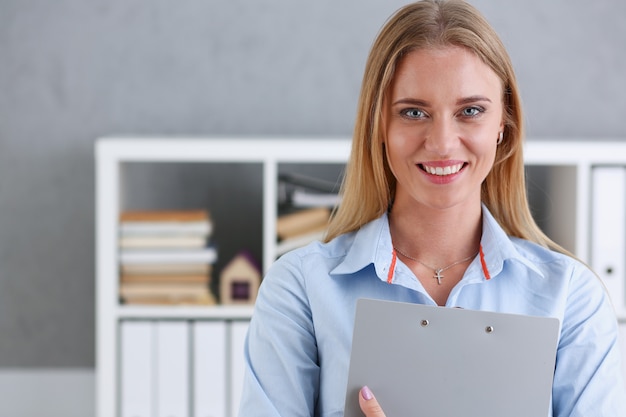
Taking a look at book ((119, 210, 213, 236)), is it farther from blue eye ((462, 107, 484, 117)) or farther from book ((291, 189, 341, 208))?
blue eye ((462, 107, 484, 117))

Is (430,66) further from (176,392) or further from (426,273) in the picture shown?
(176,392)

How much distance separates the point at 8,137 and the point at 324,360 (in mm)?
2123

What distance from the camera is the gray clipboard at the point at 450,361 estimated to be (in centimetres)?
119

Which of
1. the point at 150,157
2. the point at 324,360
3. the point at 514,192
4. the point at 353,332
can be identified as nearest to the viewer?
the point at 353,332

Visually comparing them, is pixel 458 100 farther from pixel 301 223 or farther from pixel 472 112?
pixel 301 223

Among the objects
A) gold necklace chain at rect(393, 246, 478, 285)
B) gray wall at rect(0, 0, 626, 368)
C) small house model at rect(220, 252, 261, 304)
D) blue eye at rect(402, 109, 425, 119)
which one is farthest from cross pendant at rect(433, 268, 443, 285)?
gray wall at rect(0, 0, 626, 368)

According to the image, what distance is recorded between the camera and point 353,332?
48.6 inches

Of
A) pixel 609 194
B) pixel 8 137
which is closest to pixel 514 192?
pixel 609 194

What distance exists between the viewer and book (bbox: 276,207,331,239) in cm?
277

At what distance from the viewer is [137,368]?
2.75 metres

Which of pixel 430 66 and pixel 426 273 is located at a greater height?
pixel 430 66

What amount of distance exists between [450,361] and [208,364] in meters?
1.64

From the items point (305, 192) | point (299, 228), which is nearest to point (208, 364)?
point (299, 228)

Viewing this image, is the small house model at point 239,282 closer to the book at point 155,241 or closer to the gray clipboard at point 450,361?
the book at point 155,241
